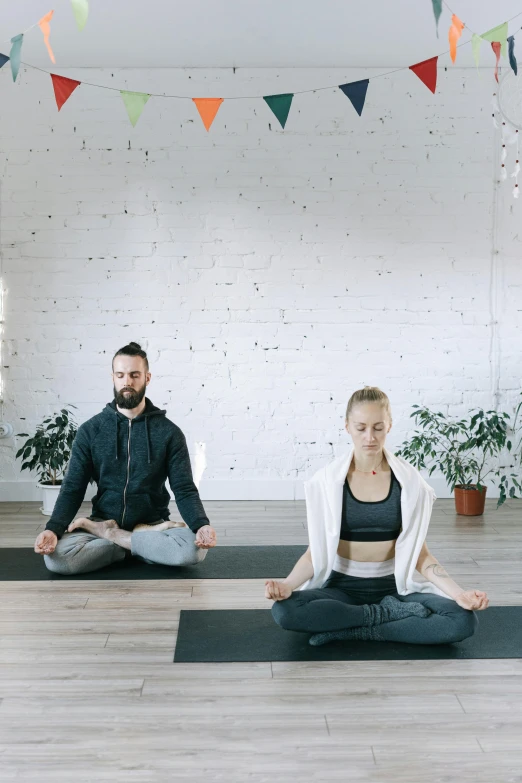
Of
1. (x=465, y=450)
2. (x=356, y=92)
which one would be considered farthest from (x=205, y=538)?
(x=356, y=92)

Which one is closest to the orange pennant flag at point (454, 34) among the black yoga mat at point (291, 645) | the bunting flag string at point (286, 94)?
the bunting flag string at point (286, 94)

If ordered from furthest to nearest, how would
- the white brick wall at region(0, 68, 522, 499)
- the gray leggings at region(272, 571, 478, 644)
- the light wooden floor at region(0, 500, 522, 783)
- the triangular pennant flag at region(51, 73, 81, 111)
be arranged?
the white brick wall at region(0, 68, 522, 499), the triangular pennant flag at region(51, 73, 81, 111), the gray leggings at region(272, 571, 478, 644), the light wooden floor at region(0, 500, 522, 783)

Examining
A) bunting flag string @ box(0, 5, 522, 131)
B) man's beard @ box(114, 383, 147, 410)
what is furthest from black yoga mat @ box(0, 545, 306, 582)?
bunting flag string @ box(0, 5, 522, 131)

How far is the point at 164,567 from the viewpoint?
12.2 feet

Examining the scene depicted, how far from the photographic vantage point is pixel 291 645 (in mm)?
2791

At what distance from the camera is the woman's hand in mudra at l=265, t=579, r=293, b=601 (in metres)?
2.67

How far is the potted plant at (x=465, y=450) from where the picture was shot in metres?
4.81

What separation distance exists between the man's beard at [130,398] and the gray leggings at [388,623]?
1252 mm

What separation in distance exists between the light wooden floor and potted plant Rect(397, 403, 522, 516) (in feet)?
5.21

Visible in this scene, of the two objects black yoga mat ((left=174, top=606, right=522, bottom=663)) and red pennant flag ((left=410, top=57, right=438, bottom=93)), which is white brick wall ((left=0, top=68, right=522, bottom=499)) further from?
black yoga mat ((left=174, top=606, right=522, bottom=663))

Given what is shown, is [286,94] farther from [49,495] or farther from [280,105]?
[49,495]

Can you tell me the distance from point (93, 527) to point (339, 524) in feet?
4.34

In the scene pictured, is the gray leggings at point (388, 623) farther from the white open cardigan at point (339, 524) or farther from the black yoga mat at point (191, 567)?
the black yoga mat at point (191, 567)

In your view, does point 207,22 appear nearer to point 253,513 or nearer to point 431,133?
point 431,133
